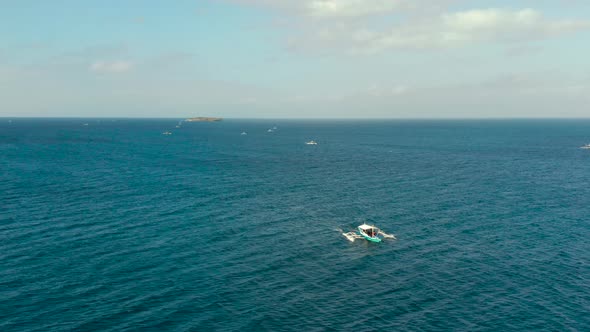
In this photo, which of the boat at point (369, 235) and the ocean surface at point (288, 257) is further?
the boat at point (369, 235)

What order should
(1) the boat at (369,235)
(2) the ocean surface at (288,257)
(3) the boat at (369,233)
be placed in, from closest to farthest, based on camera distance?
(2) the ocean surface at (288,257) < (3) the boat at (369,233) < (1) the boat at (369,235)

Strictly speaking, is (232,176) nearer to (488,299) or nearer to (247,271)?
(247,271)

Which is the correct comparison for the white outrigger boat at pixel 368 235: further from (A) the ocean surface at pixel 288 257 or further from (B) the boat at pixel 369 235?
(A) the ocean surface at pixel 288 257

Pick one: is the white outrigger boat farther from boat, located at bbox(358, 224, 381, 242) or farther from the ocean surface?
the ocean surface

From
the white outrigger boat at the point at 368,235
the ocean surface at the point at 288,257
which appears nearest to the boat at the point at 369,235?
the white outrigger boat at the point at 368,235

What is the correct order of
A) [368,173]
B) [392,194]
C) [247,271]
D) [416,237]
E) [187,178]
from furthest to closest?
[368,173], [187,178], [392,194], [416,237], [247,271]

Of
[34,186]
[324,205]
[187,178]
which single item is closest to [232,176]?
[187,178]

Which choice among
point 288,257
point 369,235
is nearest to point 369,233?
point 369,235

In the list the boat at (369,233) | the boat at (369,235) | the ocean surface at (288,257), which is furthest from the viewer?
the boat at (369,235)
